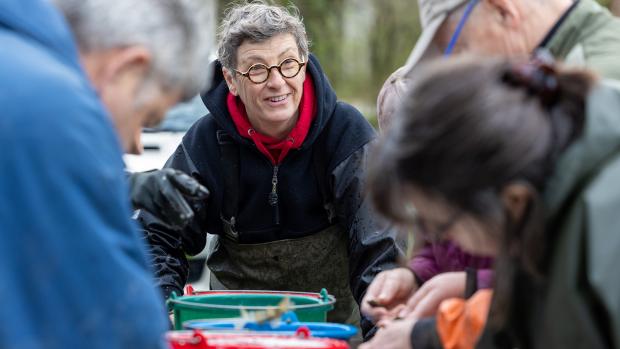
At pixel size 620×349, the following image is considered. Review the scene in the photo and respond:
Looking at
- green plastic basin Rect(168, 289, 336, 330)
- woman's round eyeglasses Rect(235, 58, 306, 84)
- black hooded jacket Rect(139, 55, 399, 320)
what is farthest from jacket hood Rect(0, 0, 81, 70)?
woman's round eyeglasses Rect(235, 58, 306, 84)

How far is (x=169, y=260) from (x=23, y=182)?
7.26ft

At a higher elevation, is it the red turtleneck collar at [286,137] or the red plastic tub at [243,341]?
the red turtleneck collar at [286,137]

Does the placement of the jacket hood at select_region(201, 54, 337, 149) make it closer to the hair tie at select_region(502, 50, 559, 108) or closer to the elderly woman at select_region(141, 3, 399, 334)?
the elderly woman at select_region(141, 3, 399, 334)

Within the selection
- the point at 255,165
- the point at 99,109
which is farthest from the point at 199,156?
the point at 99,109

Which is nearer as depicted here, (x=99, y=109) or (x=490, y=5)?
(x=99, y=109)

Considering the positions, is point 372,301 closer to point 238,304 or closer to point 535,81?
point 238,304

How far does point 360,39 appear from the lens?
1712cm

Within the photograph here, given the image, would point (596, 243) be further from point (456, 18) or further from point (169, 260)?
point (169, 260)

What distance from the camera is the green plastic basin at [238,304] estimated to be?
310 cm

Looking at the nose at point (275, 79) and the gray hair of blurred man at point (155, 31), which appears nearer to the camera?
the gray hair of blurred man at point (155, 31)

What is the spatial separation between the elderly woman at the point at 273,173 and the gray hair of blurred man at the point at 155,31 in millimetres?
1724

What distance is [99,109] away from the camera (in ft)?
6.42

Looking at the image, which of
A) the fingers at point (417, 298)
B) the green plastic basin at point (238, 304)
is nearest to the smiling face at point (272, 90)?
the green plastic basin at point (238, 304)

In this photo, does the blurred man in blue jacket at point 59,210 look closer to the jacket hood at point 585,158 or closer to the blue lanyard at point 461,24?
the jacket hood at point 585,158
